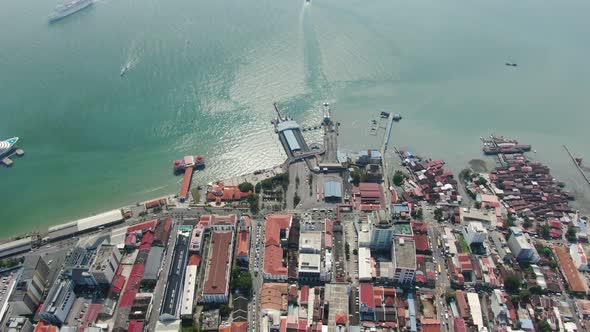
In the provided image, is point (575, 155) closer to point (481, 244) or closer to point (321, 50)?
point (481, 244)

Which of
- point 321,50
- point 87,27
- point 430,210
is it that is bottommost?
point 430,210

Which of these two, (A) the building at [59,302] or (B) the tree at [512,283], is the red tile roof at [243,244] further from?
(B) the tree at [512,283]

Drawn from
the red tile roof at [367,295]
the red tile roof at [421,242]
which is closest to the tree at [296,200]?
the red tile roof at [367,295]

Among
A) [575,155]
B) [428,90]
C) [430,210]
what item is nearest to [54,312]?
[430,210]

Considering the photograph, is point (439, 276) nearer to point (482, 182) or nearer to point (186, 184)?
point (482, 182)

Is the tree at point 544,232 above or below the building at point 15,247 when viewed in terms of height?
above

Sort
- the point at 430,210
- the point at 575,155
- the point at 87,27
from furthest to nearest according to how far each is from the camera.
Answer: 1. the point at 87,27
2. the point at 575,155
3. the point at 430,210

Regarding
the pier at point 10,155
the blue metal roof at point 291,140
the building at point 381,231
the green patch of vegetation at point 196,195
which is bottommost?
the building at point 381,231
